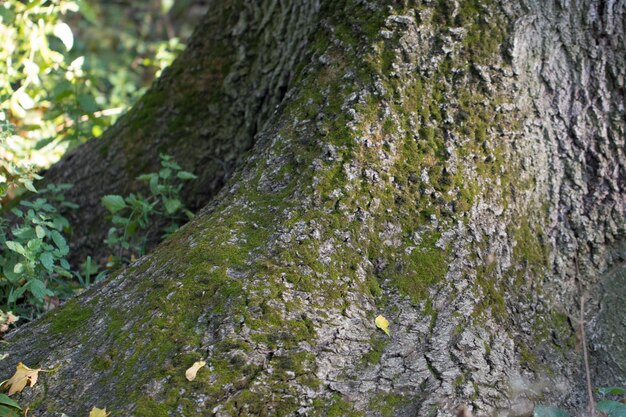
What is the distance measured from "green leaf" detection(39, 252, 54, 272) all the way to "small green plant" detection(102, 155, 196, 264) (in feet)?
1.74

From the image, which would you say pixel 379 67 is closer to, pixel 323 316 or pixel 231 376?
pixel 323 316

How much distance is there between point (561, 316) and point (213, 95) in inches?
78.5

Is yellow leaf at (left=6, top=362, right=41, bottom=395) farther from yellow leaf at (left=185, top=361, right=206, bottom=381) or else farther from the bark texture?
Result: the bark texture

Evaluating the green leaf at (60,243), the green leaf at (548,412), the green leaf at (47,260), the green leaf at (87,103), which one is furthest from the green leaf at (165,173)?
the green leaf at (548,412)

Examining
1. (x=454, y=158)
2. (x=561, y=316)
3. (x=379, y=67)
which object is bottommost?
(x=561, y=316)

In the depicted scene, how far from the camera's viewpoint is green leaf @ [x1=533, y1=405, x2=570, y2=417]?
2.21 metres

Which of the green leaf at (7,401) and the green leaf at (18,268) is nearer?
the green leaf at (7,401)

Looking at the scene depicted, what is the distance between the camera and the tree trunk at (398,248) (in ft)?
7.18

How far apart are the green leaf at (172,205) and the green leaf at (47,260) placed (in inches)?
25.8

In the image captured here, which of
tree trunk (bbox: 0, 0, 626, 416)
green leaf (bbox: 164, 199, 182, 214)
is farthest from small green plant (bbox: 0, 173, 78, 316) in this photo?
green leaf (bbox: 164, 199, 182, 214)

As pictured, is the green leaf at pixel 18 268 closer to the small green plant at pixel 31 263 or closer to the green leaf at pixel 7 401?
the small green plant at pixel 31 263

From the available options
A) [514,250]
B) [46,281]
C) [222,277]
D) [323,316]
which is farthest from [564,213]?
[46,281]

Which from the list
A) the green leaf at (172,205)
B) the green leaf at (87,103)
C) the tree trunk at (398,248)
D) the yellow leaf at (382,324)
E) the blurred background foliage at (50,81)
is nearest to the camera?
the tree trunk at (398,248)

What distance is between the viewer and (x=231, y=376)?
6.88 feet
